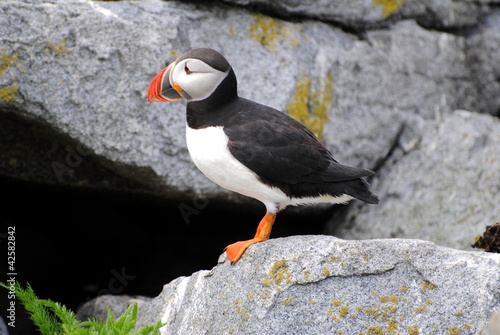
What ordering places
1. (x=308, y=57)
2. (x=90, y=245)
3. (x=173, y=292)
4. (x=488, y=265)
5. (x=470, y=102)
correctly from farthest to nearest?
(x=470, y=102) < (x=90, y=245) < (x=308, y=57) < (x=173, y=292) < (x=488, y=265)

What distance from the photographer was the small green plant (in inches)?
148

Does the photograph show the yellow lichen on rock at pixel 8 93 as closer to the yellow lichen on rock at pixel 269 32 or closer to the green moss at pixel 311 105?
the yellow lichen on rock at pixel 269 32

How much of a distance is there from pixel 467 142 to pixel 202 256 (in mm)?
2806

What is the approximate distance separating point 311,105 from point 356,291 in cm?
263

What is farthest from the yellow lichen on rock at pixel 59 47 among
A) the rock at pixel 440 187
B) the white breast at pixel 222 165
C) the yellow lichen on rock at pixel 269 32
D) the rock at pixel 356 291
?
the rock at pixel 440 187

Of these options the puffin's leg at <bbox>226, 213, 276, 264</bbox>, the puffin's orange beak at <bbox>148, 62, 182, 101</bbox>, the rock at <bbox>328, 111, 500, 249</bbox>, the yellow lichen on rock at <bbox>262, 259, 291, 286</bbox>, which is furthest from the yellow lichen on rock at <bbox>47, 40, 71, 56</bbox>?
the rock at <bbox>328, 111, 500, 249</bbox>

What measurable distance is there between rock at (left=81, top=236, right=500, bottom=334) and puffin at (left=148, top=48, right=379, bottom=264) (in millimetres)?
403

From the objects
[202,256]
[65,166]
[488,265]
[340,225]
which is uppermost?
[488,265]

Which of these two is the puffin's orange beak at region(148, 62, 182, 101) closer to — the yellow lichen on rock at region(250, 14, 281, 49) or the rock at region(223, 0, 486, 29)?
the yellow lichen on rock at region(250, 14, 281, 49)

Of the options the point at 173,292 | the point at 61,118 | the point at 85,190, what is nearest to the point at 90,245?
the point at 85,190

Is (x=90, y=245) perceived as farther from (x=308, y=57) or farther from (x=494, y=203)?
(x=494, y=203)

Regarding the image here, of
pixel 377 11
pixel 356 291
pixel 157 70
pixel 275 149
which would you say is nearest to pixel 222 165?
pixel 275 149

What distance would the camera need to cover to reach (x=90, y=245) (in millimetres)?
6328

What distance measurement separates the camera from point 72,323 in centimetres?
407
